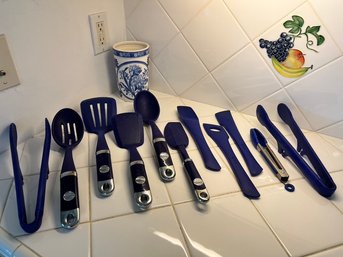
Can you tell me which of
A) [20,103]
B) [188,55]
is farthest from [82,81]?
[188,55]

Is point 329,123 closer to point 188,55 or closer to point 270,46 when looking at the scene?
point 270,46

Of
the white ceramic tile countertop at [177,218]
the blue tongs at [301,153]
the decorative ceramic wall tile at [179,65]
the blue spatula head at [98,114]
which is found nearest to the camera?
the white ceramic tile countertop at [177,218]

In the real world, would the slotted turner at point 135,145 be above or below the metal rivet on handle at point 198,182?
above

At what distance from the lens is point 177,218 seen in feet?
1.47

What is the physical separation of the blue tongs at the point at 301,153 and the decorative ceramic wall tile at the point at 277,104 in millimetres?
14

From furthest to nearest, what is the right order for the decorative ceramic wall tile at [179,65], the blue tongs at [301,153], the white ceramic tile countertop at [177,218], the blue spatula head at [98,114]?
the decorative ceramic wall tile at [179,65], the blue spatula head at [98,114], the blue tongs at [301,153], the white ceramic tile countertop at [177,218]

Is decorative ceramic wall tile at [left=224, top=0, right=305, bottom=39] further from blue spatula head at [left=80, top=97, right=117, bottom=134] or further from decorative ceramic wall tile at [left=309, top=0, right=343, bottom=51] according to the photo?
blue spatula head at [left=80, top=97, right=117, bottom=134]

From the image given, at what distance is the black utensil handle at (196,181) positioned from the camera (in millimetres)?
467

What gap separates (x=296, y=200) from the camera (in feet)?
1.61

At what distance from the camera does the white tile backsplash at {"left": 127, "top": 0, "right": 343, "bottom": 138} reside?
0.58 meters

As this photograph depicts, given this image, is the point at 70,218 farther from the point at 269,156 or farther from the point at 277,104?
the point at 277,104

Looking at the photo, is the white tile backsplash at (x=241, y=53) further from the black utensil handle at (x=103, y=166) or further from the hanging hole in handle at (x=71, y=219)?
the hanging hole in handle at (x=71, y=219)

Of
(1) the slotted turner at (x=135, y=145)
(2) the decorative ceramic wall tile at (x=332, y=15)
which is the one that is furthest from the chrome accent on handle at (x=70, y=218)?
(2) the decorative ceramic wall tile at (x=332, y=15)

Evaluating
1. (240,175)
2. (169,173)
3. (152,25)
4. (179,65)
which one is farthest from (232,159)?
(152,25)
